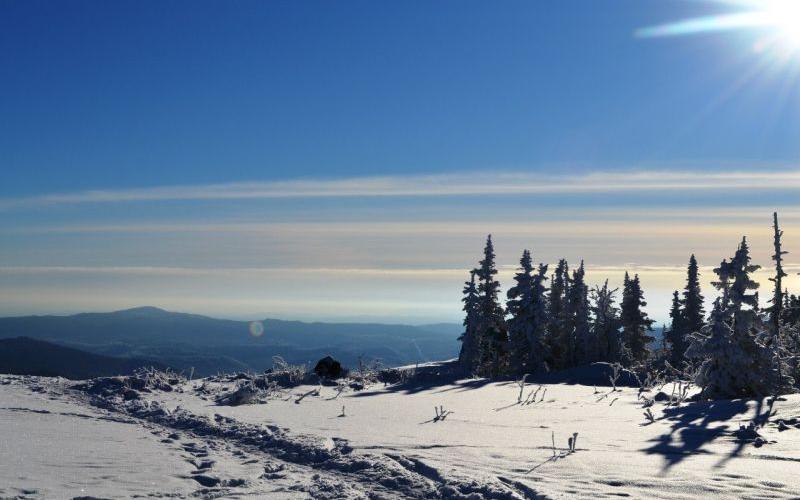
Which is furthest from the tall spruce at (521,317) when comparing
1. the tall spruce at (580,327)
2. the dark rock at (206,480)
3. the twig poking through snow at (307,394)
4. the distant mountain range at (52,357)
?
the distant mountain range at (52,357)

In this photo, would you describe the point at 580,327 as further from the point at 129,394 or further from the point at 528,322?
the point at 129,394

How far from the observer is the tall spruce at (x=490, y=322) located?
4653 centimetres

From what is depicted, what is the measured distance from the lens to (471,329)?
4497 centimetres

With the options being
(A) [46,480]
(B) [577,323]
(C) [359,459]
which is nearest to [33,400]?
(A) [46,480]

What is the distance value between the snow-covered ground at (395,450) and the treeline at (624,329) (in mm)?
2846

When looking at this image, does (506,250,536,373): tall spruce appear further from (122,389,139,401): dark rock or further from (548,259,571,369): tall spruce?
(122,389,139,401): dark rock

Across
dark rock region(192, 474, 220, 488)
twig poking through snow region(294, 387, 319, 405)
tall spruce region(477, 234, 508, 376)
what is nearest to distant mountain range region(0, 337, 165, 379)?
tall spruce region(477, 234, 508, 376)

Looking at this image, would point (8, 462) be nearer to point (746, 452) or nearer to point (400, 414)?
point (400, 414)

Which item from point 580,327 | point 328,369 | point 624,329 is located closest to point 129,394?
point 328,369

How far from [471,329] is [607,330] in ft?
42.6

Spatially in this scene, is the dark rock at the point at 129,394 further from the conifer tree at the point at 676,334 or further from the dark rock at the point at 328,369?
the conifer tree at the point at 676,334

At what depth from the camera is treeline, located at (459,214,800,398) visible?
18531 mm

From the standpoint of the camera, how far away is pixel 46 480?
8719mm

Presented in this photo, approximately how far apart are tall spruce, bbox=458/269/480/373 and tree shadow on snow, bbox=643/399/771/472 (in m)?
28.1
